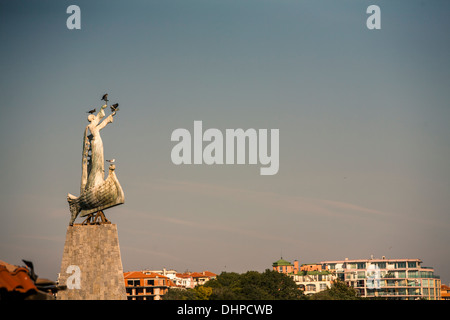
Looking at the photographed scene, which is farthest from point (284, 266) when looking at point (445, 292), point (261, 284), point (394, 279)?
point (261, 284)

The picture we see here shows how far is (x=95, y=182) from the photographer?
200 ft

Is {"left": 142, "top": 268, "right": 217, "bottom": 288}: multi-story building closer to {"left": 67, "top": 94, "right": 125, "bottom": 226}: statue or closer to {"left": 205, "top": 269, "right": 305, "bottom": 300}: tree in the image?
{"left": 205, "top": 269, "right": 305, "bottom": 300}: tree

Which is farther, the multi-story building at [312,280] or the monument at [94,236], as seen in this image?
the multi-story building at [312,280]

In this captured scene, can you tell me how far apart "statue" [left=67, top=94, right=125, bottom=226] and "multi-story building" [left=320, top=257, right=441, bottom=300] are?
86.3 meters

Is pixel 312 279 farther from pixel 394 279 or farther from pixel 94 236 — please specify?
pixel 94 236

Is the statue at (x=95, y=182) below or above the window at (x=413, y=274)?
above

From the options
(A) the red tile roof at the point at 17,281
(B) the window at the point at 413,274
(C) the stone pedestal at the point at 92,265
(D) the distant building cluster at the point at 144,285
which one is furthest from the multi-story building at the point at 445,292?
(A) the red tile roof at the point at 17,281

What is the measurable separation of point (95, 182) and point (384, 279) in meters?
91.2

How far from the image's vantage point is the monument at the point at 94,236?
59.1 meters

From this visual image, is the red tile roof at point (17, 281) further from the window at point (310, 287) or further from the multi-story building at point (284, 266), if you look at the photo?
the multi-story building at point (284, 266)

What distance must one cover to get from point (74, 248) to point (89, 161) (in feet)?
22.2

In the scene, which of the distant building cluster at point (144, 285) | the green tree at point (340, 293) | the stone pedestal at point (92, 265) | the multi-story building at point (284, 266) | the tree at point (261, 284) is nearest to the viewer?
the stone pedestal at point (92, 265)
